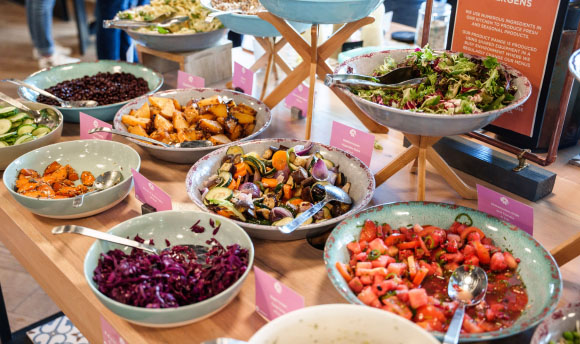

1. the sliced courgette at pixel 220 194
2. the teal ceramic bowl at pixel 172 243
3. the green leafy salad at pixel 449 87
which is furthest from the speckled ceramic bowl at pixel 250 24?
the teal ceramic bowl at pixel 172 243

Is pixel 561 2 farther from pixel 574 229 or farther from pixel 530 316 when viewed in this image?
pixel 530 316

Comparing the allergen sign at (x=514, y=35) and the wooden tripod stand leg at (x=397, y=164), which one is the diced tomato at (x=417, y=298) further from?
the allergen sign at (x=514, y=35)

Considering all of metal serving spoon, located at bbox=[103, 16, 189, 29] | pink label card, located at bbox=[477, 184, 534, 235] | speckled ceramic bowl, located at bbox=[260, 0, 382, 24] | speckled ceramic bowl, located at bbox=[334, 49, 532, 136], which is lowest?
pink label card, located at bbox=[477, 184, 534, 235]

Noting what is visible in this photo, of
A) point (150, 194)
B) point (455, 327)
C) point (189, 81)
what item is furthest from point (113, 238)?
point (189, 81)

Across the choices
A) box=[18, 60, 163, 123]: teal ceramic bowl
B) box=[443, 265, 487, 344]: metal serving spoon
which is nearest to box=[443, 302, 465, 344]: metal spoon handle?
box=[443, 265, 487, 344]: metal serving spoon

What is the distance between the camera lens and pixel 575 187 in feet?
4.86

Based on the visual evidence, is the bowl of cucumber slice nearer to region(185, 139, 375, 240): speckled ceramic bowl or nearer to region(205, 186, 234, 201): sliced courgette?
region(185, 139, 375, 240): speckled ceramic bowl

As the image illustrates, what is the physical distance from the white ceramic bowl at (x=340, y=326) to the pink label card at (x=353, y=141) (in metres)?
0.67

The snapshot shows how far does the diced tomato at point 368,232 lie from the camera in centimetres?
114

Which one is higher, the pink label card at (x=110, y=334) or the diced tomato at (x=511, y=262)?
the diced tomato at (x=511, y=262)

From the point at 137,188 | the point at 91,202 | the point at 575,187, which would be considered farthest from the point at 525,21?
the point at 91,202

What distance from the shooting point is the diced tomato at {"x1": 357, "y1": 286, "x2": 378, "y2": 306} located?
0.97 m

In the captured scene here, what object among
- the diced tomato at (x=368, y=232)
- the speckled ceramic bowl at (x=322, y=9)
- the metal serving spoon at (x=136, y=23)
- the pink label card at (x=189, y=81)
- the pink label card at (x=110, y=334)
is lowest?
the pink label card at (x=110, y=334)

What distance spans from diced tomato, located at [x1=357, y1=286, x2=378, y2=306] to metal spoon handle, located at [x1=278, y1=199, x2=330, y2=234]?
21 cm
